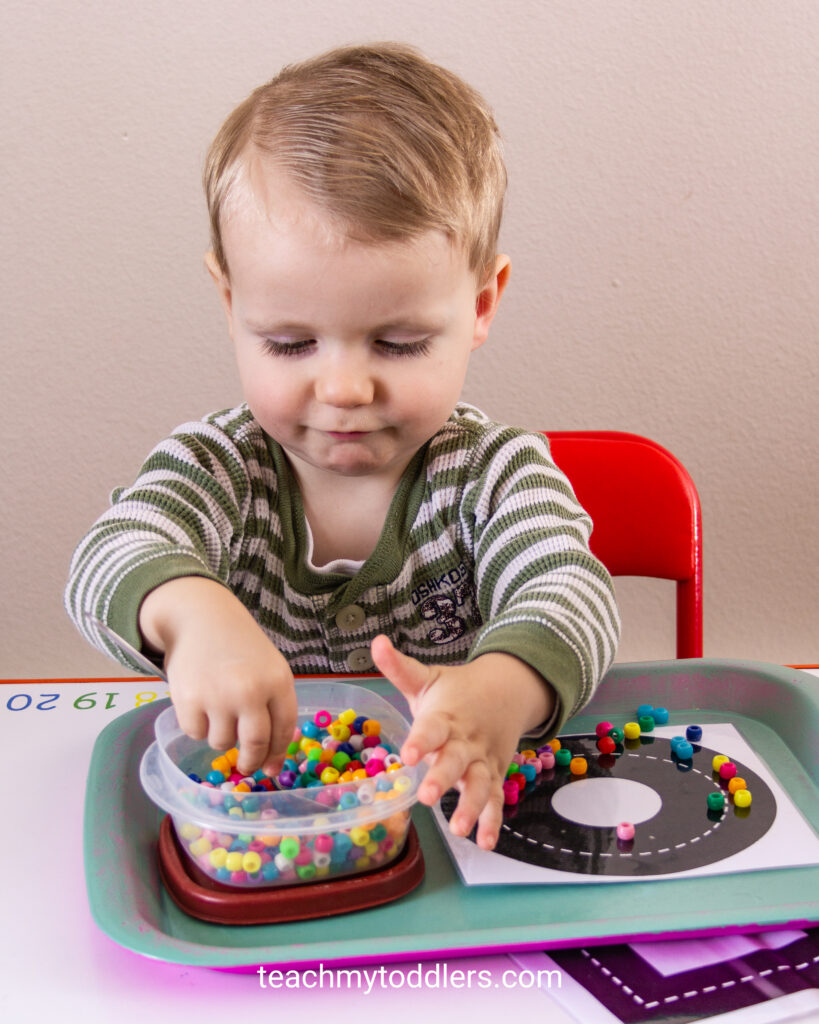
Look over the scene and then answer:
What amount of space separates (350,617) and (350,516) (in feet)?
0.25

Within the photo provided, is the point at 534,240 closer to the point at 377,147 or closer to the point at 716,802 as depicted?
the point at 377,147

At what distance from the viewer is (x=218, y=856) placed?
1.53 ft

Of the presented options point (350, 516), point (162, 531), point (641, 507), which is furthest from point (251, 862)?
point (641, 507)

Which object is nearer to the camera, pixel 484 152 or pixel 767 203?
pixel 484 152

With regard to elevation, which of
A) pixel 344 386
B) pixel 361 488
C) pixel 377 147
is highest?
pixel 377 147

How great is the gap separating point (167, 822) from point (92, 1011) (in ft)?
0.39

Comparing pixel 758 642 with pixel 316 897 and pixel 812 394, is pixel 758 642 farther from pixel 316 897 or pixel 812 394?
pixel 316 897

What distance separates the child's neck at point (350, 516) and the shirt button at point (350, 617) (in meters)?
0.04

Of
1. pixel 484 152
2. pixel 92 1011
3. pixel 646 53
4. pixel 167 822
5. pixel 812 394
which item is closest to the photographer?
pixel 92 1011

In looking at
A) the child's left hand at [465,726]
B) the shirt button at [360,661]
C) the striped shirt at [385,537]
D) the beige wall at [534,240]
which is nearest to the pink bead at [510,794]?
the child's left hand at [465,726]

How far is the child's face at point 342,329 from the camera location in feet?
1.91

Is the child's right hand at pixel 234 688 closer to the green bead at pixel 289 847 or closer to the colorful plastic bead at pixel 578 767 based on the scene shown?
the green bead at pixel 289 847

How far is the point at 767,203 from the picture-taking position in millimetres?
1392

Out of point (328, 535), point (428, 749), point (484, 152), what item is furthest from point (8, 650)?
point (428, 749)
